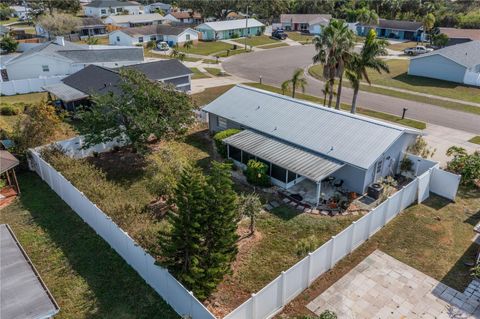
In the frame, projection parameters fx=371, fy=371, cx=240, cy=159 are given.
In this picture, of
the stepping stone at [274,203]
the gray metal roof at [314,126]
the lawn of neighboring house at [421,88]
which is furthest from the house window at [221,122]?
the lawn of neighboring house at [421,88]

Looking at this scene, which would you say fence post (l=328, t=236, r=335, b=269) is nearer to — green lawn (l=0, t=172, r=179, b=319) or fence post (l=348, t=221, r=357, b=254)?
fence post (l=348, t=221, r=357, b=254)

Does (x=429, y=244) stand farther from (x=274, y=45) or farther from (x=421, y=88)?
(x=274, y=45)

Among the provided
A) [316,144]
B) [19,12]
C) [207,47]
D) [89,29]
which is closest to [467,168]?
[316,144]

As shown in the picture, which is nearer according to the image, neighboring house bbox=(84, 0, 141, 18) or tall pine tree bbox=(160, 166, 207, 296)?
tall pine tree bbox=(160, 166, 207, 296)

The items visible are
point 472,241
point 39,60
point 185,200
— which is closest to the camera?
point 185,200

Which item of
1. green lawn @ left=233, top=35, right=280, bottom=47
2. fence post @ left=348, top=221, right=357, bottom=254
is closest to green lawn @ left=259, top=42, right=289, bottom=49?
green lawn @ left=233, top=35, right=280, bottom=47

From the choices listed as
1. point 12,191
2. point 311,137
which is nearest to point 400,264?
point 311,137

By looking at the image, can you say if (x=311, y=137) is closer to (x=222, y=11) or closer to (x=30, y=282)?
(x=30, y=282)
